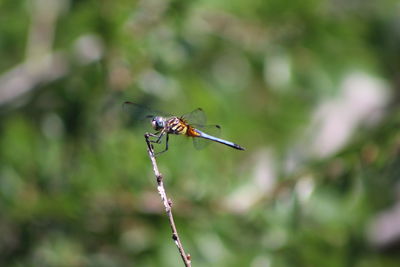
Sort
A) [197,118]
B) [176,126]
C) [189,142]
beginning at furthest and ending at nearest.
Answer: [189,142]
[197,118]
[176,126]

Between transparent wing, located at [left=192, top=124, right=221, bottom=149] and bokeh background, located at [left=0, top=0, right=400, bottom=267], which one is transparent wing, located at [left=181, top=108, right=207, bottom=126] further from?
bokeh background, located at [left=0, top=0, right=400, bottom=267]

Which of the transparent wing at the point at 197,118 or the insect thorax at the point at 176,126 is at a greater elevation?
the transparent wing at the point at 197,118

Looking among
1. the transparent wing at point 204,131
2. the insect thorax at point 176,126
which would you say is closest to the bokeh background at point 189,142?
the transparent wing at point 204,131

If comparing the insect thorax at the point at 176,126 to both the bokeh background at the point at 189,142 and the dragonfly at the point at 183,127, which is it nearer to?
the dragonfly at the point at 183,127

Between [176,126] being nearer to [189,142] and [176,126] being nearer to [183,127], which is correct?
[183,127]

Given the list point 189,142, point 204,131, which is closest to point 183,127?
point 204,131

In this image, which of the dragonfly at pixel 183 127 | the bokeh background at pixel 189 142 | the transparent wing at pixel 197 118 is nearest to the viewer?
the dragonfly at pixel 183 127

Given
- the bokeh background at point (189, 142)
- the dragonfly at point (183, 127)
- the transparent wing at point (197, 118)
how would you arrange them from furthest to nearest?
the bokeh background at point (189, 142), the transparent wing at point (197, 118), the dragonfly at point (183, 127)

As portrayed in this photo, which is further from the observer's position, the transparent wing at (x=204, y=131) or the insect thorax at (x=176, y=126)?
the transparent wing at (x=204, y=131)

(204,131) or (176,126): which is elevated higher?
(204,131)
